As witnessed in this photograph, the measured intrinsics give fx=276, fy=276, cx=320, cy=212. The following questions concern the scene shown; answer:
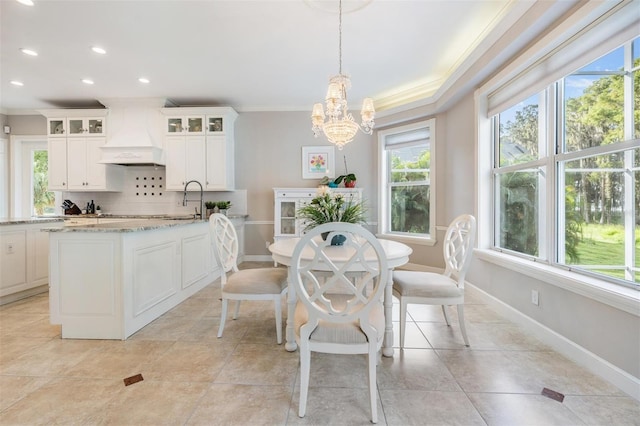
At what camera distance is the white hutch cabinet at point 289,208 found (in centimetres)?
443

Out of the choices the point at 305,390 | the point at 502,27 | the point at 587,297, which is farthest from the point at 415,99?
the point at 305,390

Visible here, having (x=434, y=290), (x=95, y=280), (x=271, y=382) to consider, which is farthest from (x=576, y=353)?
(x=95, y=280)

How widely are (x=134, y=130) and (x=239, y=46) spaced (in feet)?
8.40

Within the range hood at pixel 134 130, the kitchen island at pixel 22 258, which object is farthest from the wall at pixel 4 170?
the kitchen island at pixel 22 258

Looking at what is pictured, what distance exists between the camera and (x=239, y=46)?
3006 mm

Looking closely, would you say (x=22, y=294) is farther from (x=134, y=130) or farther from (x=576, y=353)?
(x=576, y=353)

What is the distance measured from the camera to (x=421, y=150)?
4301mm

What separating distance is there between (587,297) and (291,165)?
13.3 feet

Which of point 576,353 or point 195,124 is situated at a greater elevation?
point 195,124

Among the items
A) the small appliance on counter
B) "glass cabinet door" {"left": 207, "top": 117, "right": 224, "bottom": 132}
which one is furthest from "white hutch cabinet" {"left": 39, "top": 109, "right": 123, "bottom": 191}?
"glass cabinet door" {"left": 207, "top": 117, "right": 224, "bottom": 132}

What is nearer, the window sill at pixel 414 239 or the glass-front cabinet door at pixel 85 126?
the window sill at pixel 414 239

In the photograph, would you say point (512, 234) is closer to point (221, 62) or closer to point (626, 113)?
point (626, 113)

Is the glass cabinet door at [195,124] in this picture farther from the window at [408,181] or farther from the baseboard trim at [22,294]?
the window at [408,181]

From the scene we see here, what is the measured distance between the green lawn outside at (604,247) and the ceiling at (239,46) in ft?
5.53
